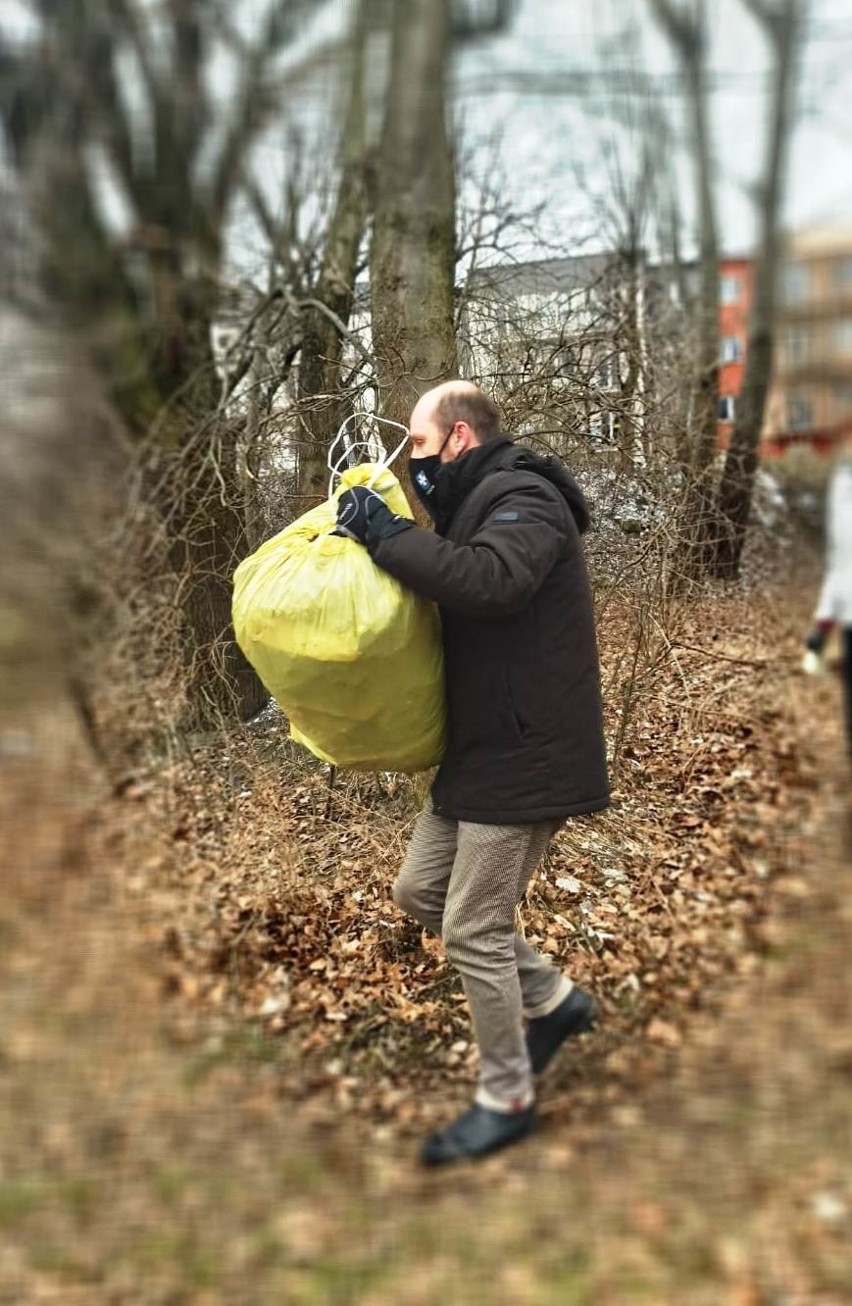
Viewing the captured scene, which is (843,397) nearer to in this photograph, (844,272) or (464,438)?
(844,272)

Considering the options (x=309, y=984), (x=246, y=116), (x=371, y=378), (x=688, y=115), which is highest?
(x=246, y=116)

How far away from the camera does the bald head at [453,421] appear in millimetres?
2262

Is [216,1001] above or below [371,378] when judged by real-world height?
below

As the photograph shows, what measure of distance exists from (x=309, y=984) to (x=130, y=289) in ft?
10.2

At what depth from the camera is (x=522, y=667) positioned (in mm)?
2180

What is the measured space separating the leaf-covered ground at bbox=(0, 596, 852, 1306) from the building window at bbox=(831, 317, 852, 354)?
110cm

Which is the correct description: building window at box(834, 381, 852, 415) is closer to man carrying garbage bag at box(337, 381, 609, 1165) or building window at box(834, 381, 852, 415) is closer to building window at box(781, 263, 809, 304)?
building window at box(781, 263, 809, 304)

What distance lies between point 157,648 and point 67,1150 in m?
2.02

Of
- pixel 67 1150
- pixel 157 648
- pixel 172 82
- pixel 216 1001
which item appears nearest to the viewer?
pixel 67 1150

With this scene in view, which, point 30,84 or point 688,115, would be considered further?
point 30,84

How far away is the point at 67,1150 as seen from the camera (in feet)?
8.30

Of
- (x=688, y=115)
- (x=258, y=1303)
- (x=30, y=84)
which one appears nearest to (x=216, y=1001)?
(x=258, y=1303)

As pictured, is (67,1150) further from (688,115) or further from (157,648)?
(688,115)

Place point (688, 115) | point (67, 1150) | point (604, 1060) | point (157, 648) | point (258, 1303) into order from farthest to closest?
point (157, 648) < point (688, 115) < point (604, 1060) < point (67, 1150) < point (258, 1303)
